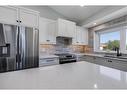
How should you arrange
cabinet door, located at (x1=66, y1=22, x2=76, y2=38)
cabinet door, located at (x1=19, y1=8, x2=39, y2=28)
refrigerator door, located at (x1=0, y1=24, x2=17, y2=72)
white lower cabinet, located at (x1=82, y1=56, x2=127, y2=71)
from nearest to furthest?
refrigerator door, located at (x1=0, y1=24, x2=17, y2=72) < cabinet door, located at (x1=19, y1=8, x2=39, y2=28) < white lower cabinet, located at (x1=82, y1=56, x2=127, y2=71) < cabinet door, located at (x1=66, y1=22, x2=76, y2=38)

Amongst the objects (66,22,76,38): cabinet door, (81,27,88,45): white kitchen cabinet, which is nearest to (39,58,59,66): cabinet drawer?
(66,22,76,38): cabinet door

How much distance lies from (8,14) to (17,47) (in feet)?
2.43

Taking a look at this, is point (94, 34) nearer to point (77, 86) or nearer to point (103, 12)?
point (103, 12)

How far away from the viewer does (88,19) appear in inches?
138

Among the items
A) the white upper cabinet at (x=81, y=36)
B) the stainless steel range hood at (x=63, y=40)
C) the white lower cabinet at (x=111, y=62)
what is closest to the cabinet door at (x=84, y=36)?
the white upper cabinet at (x=81, y=36)

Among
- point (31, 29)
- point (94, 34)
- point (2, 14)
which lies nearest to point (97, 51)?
point (94, 34)

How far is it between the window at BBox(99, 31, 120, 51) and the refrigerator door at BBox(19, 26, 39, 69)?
9.00 ft

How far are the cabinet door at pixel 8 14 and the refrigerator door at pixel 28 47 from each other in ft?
0.82

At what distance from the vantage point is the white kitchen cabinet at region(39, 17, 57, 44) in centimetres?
287

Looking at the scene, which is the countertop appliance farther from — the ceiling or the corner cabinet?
the ceiling

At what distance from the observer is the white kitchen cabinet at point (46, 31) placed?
2.87 metres

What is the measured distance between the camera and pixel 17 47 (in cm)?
191

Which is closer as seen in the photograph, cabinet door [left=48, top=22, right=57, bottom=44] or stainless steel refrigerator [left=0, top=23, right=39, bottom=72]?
stainless steel refrigerator [left=0, top=23, right=39, bottom=72]

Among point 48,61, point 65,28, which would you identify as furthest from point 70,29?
point 48,61
